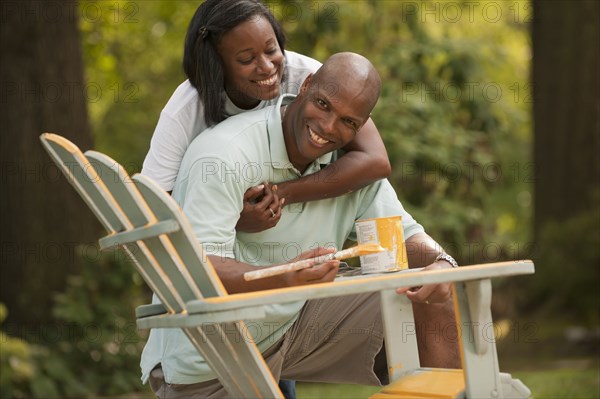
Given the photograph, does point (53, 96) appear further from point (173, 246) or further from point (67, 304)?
point (173, 246)

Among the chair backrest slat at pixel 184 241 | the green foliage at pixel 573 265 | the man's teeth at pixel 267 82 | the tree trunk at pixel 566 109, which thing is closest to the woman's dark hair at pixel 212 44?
the man's teeth at pixel 267 82

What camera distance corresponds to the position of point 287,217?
12.1 feet

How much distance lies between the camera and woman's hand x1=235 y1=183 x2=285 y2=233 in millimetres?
3455

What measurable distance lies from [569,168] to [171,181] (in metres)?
7.16

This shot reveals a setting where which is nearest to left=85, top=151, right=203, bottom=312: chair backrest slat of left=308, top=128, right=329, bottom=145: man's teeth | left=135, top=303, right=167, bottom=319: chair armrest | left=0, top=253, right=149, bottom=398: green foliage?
left=135, top=303, right=167, bottom=319: chair armrest

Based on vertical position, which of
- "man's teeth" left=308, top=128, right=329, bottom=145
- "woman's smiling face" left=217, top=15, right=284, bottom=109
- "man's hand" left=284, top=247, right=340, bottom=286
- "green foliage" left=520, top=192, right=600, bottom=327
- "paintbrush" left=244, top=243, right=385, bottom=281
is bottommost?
"green foliage" left=520, top=192, right=600, bottom=327

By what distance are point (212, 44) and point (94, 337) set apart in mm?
4370

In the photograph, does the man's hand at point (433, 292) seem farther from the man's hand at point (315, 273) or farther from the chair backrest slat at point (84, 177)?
the chair backrest slat at point (84, 177)

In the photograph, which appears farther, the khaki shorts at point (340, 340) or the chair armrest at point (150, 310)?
the khaki shorts at point (340, 340)

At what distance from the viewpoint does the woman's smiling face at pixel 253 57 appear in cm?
388

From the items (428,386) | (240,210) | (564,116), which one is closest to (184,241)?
(240,210)

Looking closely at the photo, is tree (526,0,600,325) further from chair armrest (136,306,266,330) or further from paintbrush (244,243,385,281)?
chair armrest (136,306,266,330)

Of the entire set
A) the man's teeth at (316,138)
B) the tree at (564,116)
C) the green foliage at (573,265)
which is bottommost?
the green foliage at (573,265)

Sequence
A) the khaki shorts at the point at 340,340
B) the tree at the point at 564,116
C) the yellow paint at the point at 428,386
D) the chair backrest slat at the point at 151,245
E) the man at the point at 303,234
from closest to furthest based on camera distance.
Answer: the chair backrest slat at the point at 151,245
the yellow paint at the point at 428,386
the man at the point at 303,234
the khaki shorts at the point at 340,340
the tree at the point at 564,116
